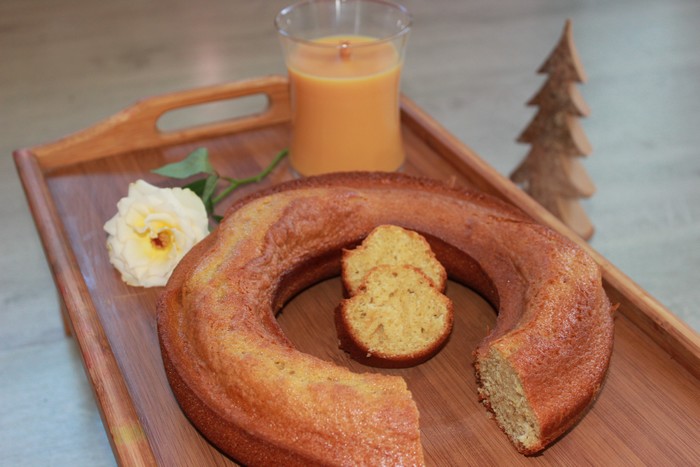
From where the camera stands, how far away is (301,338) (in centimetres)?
123

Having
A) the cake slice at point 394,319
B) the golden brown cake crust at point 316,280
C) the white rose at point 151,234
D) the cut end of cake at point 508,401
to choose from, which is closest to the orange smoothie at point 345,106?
the golden brown cake crust at point 316,280

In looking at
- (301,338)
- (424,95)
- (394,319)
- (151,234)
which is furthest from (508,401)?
(424,95)

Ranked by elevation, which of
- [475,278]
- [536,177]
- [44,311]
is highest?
[475,278]

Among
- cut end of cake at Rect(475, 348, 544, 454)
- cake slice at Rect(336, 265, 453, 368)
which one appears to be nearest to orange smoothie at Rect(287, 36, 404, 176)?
cake slice at Rect(336, 265, 453, 368)

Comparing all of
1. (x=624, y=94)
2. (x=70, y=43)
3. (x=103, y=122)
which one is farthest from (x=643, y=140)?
(x=70, y=43)

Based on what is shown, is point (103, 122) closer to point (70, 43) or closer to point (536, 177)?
point (536, 177)

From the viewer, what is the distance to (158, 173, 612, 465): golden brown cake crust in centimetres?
97

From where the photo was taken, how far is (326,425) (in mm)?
963

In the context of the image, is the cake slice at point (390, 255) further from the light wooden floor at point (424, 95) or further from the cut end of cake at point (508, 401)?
the light wooden floor at point (424, 95)

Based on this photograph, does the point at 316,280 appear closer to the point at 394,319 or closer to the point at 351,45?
the point at 394,319

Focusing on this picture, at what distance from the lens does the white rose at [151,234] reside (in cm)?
132

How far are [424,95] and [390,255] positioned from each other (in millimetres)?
1426

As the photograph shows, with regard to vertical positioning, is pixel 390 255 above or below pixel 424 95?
above

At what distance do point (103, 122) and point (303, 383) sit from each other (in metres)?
0.91
